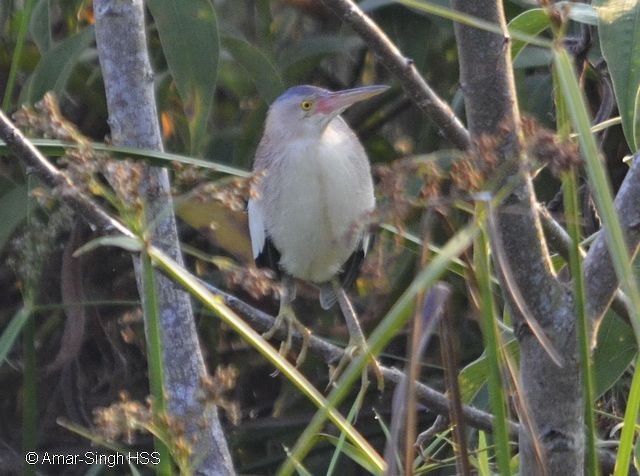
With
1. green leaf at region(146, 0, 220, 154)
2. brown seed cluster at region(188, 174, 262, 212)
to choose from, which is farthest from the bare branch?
green leaf at region(146, 0, 220, 154)

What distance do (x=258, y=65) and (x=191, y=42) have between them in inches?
22.3

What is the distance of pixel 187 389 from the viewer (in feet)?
5.60

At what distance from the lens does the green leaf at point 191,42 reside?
7.13 ft

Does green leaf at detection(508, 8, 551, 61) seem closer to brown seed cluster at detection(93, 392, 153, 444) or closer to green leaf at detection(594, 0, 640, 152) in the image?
green leaf at detection(594, 0, 640, 152)

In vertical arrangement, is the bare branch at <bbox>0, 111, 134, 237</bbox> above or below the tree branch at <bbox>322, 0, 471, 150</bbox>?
below

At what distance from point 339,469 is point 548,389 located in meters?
1.81

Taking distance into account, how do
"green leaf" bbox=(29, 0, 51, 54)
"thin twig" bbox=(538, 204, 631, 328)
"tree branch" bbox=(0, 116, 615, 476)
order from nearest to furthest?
"tree branch" bbox=(0, 116, 615, 476) → "thin twig" bbox=(538, 204, 631, 328) → "green leaf" bbox=(29, 0, 51, 54)

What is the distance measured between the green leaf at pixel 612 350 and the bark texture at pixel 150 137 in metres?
0.61

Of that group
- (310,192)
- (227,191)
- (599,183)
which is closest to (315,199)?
(310,192)

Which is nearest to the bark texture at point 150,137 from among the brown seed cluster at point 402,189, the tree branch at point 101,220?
the tree branch at point 101,220

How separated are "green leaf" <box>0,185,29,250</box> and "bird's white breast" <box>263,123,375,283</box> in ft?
2.24

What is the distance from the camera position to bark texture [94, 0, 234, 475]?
5.58ft

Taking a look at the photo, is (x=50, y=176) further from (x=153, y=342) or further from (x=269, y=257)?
(x=269, y=257)

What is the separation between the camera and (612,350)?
183 cm
